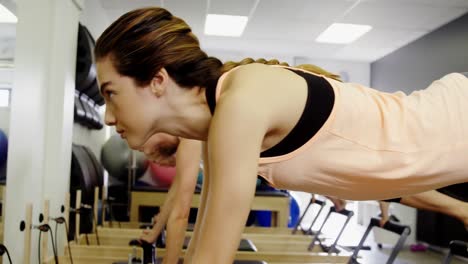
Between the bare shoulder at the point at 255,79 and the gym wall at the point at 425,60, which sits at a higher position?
the gym wall at the point at 425,60

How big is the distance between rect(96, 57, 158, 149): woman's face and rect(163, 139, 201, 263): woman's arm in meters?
1.16

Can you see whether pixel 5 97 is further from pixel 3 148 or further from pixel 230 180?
pixel 230 180

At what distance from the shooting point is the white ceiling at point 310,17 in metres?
4.76

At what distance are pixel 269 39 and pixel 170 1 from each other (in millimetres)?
1790

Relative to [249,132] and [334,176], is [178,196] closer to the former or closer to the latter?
[334,176]

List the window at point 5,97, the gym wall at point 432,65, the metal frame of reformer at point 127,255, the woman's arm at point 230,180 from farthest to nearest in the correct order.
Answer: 1. the gym wall at point 432,65
2. the metal frame of reformer at point 127,255
3. the window at point 5,97
4. the woman's arm at point 230,180

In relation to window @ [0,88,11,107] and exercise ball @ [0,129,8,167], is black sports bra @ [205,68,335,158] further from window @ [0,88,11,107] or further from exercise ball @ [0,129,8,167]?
exercise ball @ [0,129,8,167]

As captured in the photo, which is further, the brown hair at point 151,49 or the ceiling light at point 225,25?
the ceiling light at point 225,25

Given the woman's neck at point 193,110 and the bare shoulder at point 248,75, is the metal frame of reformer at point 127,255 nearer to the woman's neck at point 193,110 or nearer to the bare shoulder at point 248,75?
the woman's neck at point 193,110

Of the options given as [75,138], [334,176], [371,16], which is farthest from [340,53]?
[334,176]

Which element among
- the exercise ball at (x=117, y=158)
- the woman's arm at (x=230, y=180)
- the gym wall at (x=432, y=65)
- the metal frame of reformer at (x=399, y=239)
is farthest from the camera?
the exercise ball at (x=117, y=158)

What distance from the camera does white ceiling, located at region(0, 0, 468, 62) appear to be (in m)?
4.76

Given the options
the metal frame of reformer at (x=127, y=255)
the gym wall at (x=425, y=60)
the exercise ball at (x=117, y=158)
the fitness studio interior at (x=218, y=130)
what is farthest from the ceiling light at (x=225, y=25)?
the metal frame of reformer at (x=127, y=255)

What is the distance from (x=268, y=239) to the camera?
3580mm
